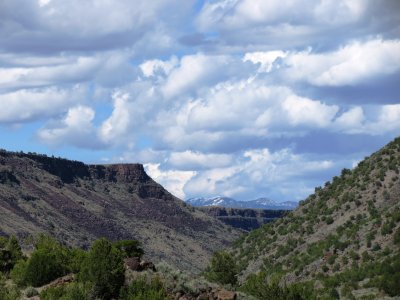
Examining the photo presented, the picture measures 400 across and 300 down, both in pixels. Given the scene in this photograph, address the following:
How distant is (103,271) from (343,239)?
161ft

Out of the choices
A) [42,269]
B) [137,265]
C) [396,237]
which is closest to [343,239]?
[396,237]

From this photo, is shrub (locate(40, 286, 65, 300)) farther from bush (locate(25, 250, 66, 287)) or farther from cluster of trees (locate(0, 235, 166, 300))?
bush (locate(25, 250, 66, 287))

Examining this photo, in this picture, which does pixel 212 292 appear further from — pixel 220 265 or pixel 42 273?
pixel 220 265

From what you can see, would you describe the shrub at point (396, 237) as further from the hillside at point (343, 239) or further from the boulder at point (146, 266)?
the boulder at point (146, 266)

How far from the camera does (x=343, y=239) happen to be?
290 ft

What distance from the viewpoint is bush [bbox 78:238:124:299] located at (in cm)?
4428

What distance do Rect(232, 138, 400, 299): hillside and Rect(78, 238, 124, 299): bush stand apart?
26.9m

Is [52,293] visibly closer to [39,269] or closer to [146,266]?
[39,269]

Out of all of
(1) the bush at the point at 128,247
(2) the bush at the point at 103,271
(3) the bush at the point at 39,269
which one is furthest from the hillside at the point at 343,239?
(2) the bush at the point at 103,271

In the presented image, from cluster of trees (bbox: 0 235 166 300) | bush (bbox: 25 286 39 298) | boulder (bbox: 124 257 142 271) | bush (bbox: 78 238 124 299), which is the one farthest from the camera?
boulder (bbox: 124 257 142 271)

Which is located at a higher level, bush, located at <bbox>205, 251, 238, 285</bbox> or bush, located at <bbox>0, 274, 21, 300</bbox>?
bush, located at <bbox>205, 251, 238, 285</bbox>

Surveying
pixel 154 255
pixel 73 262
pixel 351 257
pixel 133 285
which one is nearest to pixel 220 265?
pixel 351 257

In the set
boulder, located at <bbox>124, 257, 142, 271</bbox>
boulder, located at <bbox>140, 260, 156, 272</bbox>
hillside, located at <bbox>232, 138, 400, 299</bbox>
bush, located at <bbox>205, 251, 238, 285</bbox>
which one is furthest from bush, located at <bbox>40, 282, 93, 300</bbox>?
bush, located at <bbox>205, 251, 238, 285</bbox>

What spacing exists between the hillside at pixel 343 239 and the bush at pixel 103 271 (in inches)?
1060
